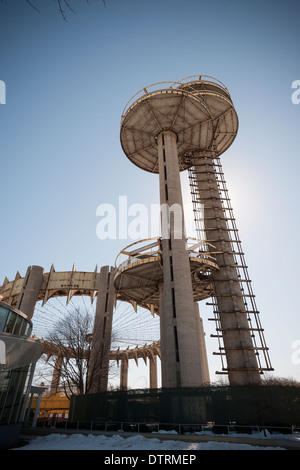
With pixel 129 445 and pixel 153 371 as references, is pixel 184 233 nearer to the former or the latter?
pixel 129 445

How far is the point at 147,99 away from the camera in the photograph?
35906 millimetres

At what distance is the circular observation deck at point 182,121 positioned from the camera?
36094mm

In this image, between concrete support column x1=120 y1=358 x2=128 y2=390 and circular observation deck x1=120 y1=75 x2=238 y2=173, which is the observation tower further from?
concrete support column x1=120 y1=358 x2=128 y2=390

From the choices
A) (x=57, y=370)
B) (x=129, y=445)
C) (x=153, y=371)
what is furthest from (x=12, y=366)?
(x=153, y=371)

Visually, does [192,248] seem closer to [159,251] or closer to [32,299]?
[159,251]

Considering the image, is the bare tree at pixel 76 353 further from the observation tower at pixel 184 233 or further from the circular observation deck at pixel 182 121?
the circular observation deck at pixel 182 121

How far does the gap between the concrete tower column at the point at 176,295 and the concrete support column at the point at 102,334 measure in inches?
312

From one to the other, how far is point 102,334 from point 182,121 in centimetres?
3185

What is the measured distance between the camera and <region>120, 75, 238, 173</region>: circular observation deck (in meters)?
36.1

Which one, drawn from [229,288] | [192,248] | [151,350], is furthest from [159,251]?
[151,350]

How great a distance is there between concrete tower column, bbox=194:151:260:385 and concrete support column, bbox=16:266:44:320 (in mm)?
25489

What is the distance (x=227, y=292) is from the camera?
31938mm

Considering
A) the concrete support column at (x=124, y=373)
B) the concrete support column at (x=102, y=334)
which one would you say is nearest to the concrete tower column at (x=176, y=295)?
the concrete support column at (x=102, y=334)
